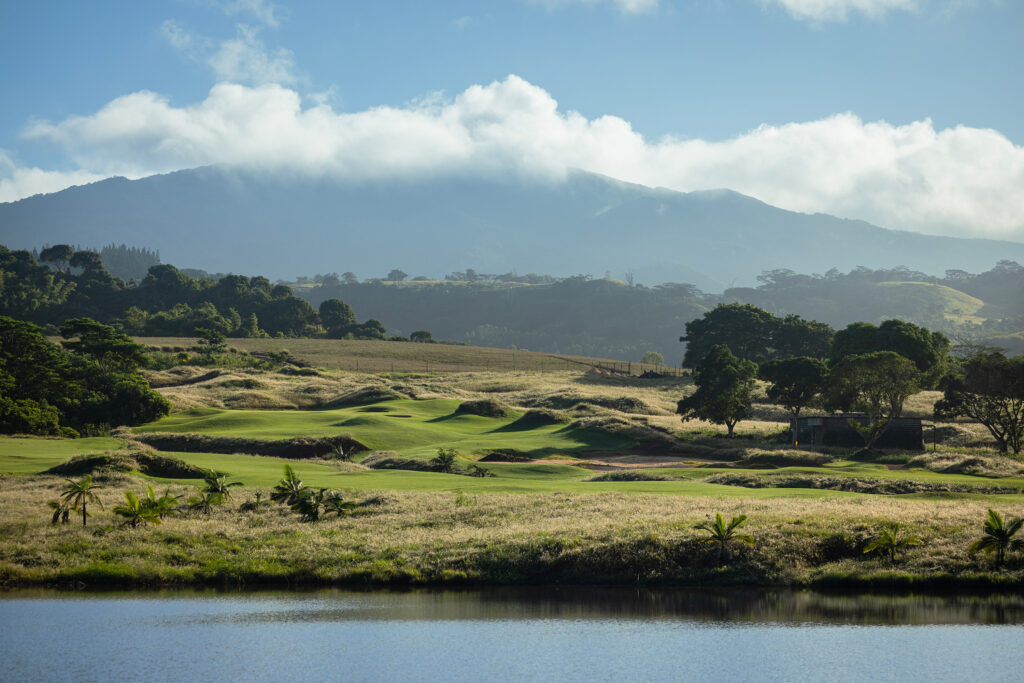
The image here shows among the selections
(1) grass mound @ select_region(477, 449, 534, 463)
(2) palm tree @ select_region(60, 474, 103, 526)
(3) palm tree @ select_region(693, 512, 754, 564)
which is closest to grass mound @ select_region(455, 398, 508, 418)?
(1) grass mound @ select_region(477, 449, 534, 463)

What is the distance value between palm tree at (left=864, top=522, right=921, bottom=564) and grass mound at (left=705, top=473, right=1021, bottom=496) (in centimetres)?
1101

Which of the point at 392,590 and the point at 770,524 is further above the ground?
the point at 770,524

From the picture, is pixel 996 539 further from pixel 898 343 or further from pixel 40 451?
pixel 898 343

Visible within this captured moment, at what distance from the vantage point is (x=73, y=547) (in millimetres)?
29703

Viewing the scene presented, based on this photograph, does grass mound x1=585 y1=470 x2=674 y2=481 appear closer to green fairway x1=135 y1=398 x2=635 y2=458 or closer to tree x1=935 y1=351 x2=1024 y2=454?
green fairway x1=135 y1=398 x2=635 y2=458

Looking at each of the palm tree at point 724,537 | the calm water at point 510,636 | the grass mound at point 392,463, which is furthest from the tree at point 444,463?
the palm tree at point 724,537

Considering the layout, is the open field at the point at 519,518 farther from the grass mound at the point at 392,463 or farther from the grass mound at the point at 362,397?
the grass mound at the point at 362,397

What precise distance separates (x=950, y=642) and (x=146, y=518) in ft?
80.6

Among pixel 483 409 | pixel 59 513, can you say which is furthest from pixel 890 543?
pixel 483 409

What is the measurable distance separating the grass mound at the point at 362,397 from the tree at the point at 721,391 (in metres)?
34.5

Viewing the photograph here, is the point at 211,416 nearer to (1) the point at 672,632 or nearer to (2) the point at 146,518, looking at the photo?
(2) the point at 146,518

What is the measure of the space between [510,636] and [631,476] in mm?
25962

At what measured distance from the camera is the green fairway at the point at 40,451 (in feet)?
135

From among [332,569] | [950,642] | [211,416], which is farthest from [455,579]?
[211,416]
